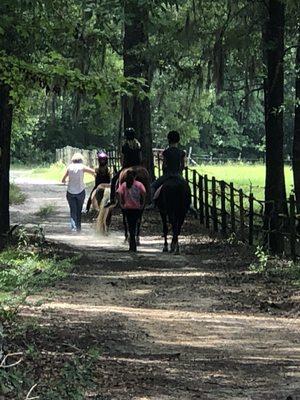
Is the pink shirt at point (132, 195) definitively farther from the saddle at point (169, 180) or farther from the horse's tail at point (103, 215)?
the horse's tail at point (103, 215)

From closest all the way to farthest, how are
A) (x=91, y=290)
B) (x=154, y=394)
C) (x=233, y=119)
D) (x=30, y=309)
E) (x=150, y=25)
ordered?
(x=154, y=394), (x=30, y=309), (x=91, y=290), (x=150, y=25), (x=233, y=119)

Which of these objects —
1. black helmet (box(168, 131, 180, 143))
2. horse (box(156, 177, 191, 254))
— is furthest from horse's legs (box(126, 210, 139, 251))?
black helmet (box(168, 131, 180, 143))

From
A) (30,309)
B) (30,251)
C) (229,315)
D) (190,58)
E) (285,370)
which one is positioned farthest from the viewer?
(190,58)

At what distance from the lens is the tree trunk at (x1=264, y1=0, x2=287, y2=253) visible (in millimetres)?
16000

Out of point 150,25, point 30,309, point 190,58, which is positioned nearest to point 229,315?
point 30,309

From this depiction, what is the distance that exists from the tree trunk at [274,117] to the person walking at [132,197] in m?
2.34

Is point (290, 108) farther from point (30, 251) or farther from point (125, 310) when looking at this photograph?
point (125, 310)

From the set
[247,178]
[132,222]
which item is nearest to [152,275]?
[132,222]

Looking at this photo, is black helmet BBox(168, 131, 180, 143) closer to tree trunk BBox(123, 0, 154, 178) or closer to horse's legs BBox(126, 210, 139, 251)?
horse's legs BBox(126, 210, 139, 251)

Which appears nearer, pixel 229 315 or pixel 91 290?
pixel 229 315

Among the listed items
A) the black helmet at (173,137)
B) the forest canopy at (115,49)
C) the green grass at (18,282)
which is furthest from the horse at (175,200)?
the green grass at (18,282)

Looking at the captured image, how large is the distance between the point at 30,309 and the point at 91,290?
2.26 metres

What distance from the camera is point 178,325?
9.60 m

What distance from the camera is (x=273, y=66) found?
16.2m
